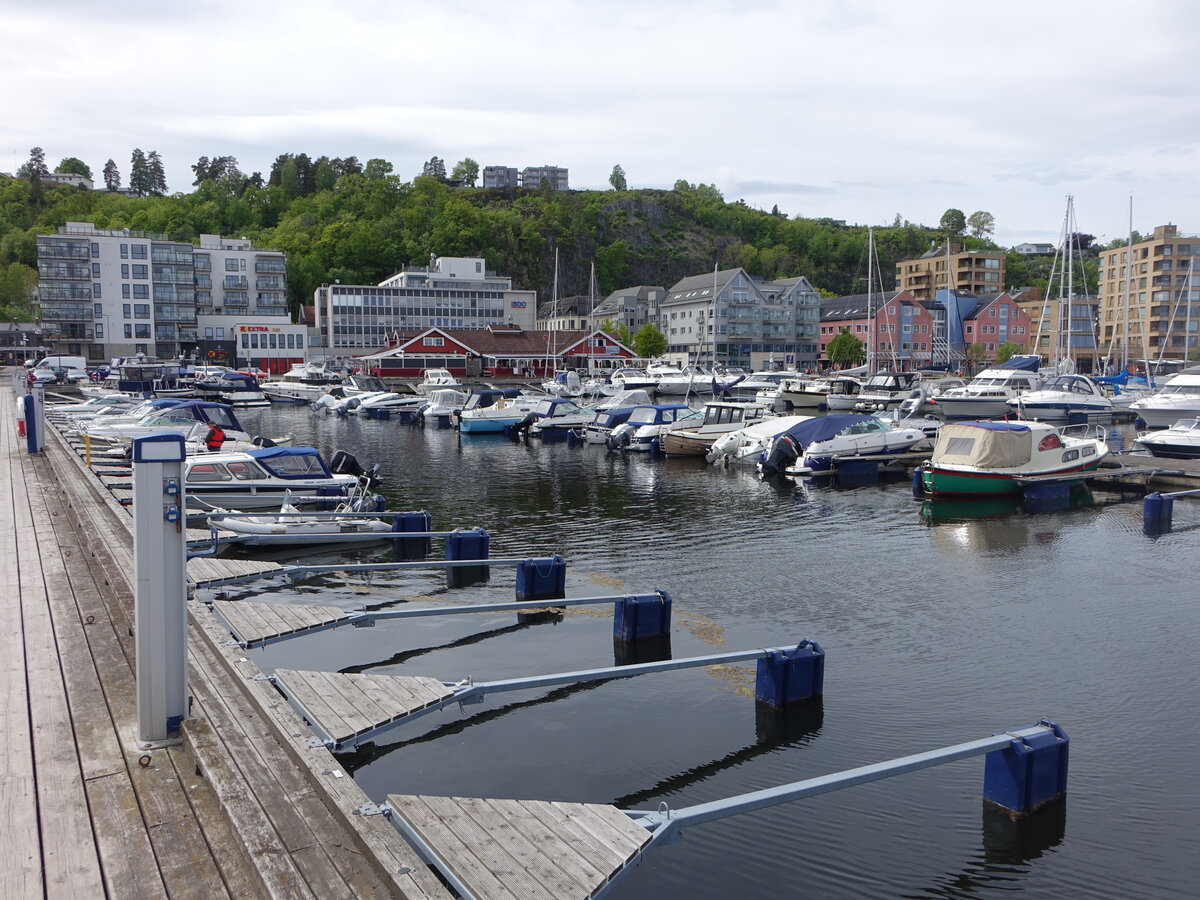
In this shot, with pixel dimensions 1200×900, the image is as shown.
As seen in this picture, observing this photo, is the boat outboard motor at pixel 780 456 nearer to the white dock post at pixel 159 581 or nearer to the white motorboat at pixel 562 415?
the white motorboat at pixel 562 415

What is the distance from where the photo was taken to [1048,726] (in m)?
9.66

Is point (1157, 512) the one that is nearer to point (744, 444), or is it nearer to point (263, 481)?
point (744, 444)

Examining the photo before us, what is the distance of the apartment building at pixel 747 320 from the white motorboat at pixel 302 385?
47.3 m

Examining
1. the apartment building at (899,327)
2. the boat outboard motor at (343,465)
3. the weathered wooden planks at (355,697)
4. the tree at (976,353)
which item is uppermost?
the apartment building at (899,327)

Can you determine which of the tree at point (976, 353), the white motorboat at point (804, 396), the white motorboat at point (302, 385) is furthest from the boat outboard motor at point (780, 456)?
the tree at point (976, 353)

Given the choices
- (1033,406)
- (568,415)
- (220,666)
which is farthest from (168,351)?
(220,666)

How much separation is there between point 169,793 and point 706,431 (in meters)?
36.1

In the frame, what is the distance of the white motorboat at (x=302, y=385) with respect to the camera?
268 ft


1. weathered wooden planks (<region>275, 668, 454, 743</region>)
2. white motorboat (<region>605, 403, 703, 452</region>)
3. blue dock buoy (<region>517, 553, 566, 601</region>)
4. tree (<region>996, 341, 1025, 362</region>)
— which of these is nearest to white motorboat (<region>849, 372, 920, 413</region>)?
white motorboat (<region>605, 403, 703, 452</region>)

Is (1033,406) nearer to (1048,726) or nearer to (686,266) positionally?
(1048,726)

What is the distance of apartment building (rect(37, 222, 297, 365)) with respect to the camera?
10631cm

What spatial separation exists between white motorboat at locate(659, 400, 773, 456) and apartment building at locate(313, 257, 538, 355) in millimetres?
70284

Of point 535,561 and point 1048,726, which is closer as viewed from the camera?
point 1048,726

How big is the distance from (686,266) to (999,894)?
195 meters
